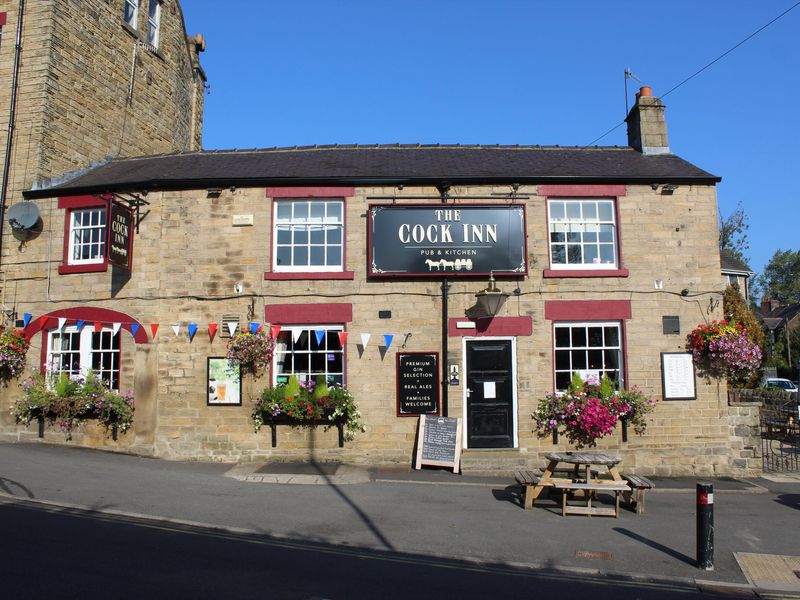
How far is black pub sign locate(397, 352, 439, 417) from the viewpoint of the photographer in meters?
11.8

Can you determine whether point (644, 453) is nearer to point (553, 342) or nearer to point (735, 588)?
point (553, 342)

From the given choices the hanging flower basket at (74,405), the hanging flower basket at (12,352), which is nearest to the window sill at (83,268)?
the hanging flower basket at (12,352)

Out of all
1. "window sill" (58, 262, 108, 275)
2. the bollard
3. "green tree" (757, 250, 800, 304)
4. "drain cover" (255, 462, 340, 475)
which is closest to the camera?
the bollard

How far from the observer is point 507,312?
12.1 m

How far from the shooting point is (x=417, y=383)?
38.9ft

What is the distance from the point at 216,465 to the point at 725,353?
10.1m

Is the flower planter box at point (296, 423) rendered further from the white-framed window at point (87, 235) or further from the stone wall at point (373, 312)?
the white-framed window at point (87, 235)

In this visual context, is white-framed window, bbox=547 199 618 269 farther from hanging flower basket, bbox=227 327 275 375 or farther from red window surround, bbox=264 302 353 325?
hanging flower basket, bbox=227 327 275 375

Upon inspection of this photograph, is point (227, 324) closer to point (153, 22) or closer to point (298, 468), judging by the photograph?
point (298, 468)

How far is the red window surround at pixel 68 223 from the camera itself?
12664 millimetres

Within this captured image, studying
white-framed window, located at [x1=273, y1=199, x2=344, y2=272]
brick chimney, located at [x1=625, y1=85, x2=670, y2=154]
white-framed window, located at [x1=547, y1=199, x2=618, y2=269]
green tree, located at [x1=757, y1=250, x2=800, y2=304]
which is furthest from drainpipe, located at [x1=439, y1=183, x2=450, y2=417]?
green tree, located at [x1=757, y1=250, x2=800, y2=304]

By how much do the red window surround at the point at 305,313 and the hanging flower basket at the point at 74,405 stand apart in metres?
3.38

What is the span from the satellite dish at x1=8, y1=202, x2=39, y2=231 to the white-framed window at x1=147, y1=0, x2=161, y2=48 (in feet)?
26.4

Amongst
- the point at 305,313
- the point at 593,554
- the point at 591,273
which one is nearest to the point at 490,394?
the point at 591,273
